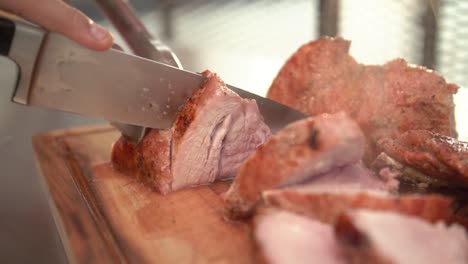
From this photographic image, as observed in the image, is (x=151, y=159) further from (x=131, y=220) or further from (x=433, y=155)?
(x=433, y=155)

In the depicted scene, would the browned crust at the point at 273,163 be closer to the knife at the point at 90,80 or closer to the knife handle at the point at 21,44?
the knife at the point at 90,80

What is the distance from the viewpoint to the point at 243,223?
4.49 ft

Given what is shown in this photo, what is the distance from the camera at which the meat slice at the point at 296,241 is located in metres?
1.00

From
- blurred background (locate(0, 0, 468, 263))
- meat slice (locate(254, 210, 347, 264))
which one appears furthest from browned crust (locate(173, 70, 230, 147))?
blurred background (locate(0, 0, 468, 263))

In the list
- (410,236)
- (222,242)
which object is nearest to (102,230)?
(222,242)

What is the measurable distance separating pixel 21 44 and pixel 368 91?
1.20 metres

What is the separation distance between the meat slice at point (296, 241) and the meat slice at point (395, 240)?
0.13 ft

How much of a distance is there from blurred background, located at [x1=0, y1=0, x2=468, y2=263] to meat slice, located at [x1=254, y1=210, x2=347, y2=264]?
1053mm

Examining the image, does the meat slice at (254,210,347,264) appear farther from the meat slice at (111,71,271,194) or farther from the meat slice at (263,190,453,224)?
the meat slice at (111,71,271,194)

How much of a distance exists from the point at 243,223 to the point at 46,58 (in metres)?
0.77

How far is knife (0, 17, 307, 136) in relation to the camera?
1.35 metres

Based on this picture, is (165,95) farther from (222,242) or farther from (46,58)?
(222,242)

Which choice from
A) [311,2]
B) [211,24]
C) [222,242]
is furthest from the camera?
[211,24]

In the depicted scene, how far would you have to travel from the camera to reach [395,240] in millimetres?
929
